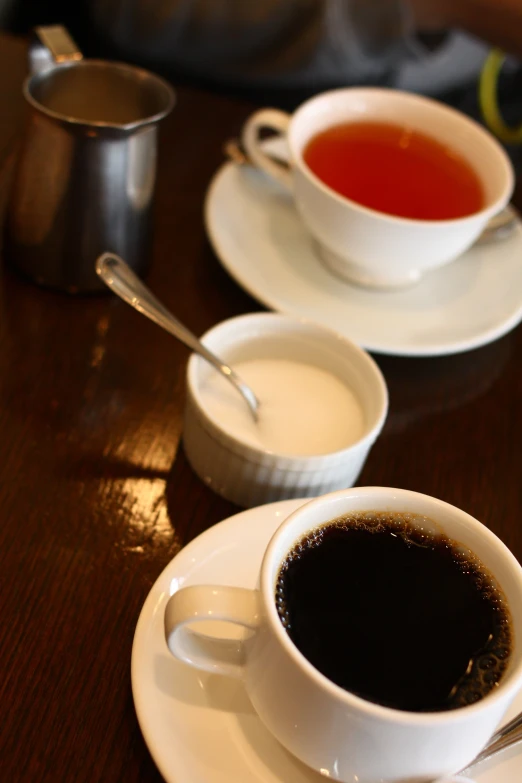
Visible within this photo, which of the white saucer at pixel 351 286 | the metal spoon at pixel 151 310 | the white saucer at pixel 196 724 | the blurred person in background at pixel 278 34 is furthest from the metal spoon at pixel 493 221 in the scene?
the white saucer at pixel 196 724

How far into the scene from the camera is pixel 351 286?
1.02 metres

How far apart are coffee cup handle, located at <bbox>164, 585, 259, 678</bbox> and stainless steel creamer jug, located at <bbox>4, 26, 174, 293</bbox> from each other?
507 millimetres

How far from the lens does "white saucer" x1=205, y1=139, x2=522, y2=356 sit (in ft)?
3.14

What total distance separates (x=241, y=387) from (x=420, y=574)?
28 cm

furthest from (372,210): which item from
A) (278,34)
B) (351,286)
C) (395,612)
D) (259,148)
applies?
(278,34)

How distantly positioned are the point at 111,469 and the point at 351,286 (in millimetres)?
437

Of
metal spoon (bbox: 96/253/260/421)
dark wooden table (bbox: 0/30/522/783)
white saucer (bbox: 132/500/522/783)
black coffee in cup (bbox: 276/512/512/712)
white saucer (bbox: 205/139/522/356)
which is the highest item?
black coffee in cup (bbox: 276/512/512/712)

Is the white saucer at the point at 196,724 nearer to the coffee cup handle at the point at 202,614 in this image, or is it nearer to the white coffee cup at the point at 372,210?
the coffee cup handle at the point at 202,614

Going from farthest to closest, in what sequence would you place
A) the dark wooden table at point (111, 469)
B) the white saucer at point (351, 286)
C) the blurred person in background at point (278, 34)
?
the blurred person in background at point (278, 34)
the white saucer at point (351, 286)
the dark wooden table at point (111, 469)

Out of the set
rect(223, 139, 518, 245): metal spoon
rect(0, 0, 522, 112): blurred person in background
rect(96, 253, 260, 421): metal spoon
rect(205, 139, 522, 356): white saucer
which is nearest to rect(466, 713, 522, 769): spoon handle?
rect(96, 253, 260, 421): metal spoon

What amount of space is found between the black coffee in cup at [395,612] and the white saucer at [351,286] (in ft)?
1.25

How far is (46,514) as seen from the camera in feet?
2.30

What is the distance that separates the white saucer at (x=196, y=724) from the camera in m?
0.52

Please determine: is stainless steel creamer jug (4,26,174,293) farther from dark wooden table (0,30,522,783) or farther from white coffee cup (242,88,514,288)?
white coffee cup (242,88,514,288)
